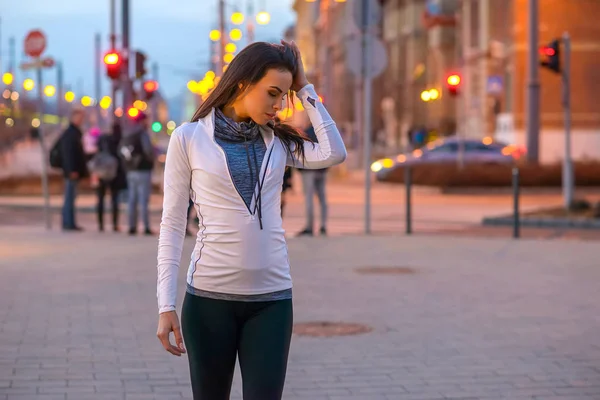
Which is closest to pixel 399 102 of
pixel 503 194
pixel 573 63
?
pixel 573 63

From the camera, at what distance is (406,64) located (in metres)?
84.1

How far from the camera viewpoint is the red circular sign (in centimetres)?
2184

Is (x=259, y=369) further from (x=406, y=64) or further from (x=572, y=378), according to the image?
(x=406, y=64)

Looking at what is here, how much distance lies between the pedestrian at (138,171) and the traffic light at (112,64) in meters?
9.08

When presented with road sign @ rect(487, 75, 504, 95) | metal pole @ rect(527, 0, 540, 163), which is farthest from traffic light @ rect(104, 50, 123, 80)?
road sign @ rect(487, 75, 504, 95)

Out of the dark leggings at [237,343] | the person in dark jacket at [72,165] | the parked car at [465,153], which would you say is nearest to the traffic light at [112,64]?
the person in dark jacket at [72,165]

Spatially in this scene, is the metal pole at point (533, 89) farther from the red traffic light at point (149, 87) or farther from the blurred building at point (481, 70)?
the red traffic light at point (149, 87)

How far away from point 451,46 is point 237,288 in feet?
230

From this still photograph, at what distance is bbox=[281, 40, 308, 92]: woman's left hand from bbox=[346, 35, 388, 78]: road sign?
47.3 ft

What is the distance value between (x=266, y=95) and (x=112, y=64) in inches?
936

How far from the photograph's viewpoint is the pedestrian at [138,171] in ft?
61.2

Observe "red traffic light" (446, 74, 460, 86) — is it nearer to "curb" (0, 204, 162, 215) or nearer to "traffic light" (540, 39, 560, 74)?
"curb" (0, 204, 162, 215)

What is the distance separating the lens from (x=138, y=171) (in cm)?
1878

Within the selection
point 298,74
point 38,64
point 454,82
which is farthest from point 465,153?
point 298,74
